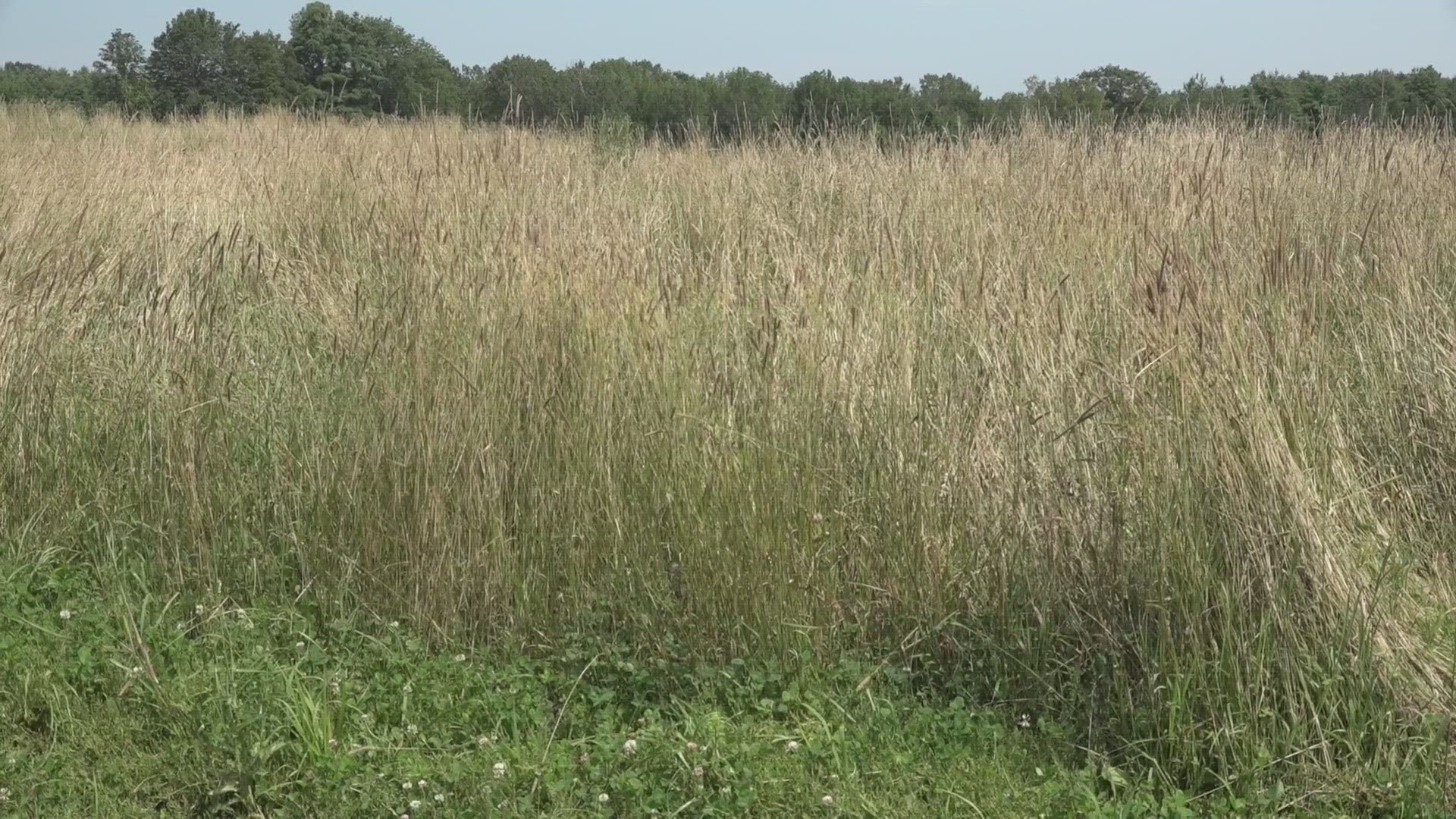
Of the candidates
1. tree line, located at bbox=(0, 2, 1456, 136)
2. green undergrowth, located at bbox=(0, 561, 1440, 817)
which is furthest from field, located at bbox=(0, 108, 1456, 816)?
tree line, located at bbox=(0, 2, 1456, 136)

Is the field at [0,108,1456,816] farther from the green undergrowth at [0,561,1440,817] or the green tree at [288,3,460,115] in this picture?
the green tree at [288,3,460,115]

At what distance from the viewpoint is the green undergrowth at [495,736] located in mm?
2580

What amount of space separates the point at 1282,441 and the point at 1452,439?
4.59ft

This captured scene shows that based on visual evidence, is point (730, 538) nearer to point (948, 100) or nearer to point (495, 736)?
point (495, 736)

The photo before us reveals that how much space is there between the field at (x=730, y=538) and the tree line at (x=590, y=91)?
169 inches

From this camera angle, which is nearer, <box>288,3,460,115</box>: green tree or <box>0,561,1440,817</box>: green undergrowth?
<box>0,561,1440,817</box>: green undergrowth

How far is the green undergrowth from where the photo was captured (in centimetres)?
258

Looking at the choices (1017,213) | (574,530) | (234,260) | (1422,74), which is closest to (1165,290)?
(574,530)

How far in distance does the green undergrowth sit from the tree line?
17.3 feet

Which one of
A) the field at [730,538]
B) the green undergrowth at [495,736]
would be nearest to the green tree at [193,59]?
the field at [730,538]

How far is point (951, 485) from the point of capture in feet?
10.8

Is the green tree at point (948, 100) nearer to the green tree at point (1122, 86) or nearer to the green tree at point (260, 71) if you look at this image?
the green tree at point (1122, 86)

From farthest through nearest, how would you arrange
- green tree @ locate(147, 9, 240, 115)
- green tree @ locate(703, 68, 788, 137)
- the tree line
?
green tree @ locate(147, 9, 240, 115) → green tree @ locate(703, 68, 788, 137) → the tree line

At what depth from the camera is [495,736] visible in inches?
113
